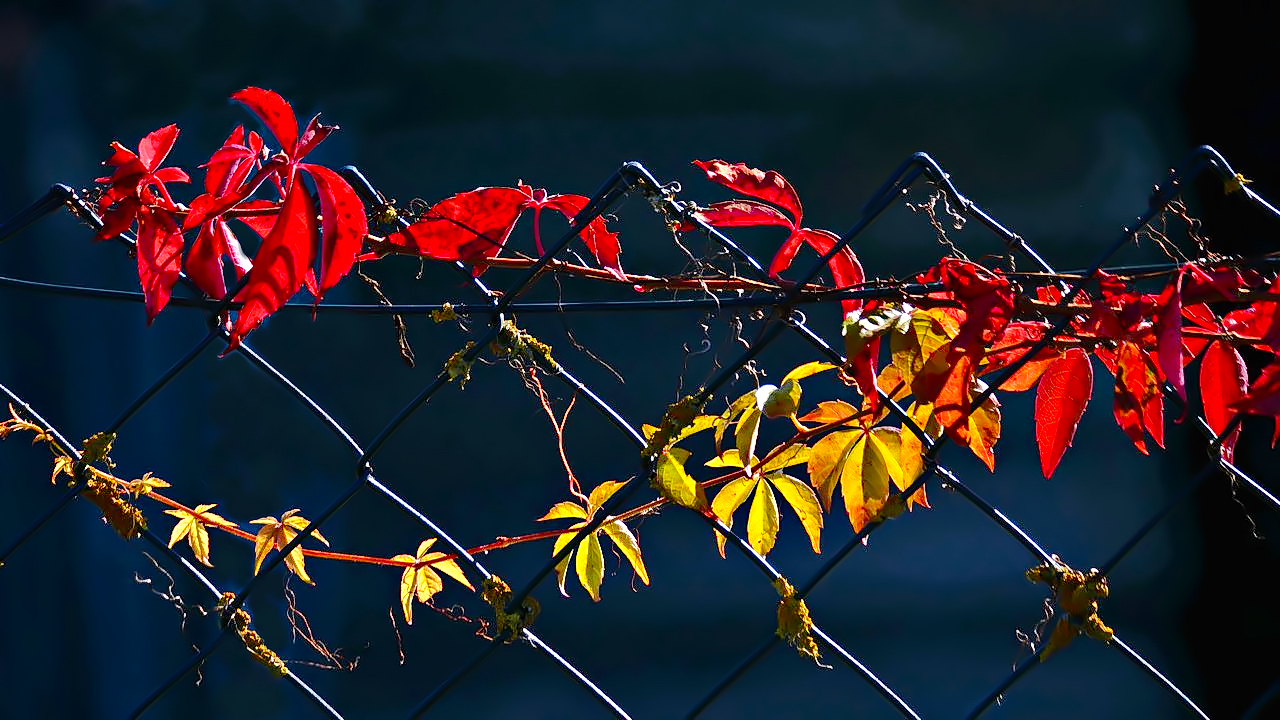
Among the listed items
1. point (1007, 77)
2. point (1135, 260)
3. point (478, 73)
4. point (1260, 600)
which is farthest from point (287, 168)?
point (1260, 600)

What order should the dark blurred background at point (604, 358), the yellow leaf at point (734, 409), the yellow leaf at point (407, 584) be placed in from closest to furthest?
the yellow leaf at point (734, 409) → the yellow leaf at point (407, 584) → the dark blurred background at point (604, 358)

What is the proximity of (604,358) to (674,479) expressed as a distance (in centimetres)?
112

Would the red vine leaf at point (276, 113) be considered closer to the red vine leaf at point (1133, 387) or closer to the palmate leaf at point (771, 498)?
the palmate leaf at point (771, 498)

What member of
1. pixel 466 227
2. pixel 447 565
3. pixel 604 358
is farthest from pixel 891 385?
pixel 604 358

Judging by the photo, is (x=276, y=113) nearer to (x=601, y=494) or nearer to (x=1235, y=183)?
(x=601, y=494)

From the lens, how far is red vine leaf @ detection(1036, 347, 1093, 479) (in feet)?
2.59

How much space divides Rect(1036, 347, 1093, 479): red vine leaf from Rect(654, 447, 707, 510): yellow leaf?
0.28m

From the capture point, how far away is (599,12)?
1826 millimetres

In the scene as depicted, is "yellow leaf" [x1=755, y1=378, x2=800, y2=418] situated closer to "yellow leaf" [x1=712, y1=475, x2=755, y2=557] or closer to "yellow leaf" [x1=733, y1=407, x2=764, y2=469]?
"yellow leaf" [x1=733, y1=407, x2=764, y2=469]

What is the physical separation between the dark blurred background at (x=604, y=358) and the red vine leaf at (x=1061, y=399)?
3.21 ft

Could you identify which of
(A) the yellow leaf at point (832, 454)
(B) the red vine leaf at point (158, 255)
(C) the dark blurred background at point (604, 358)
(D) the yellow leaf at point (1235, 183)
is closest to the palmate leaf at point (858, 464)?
(A) the yellow leaf at point (832, 454)

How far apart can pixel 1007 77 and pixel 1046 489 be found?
76 centimetres

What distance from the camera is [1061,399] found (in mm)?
796

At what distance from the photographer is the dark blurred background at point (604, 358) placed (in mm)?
1810
